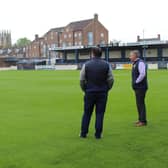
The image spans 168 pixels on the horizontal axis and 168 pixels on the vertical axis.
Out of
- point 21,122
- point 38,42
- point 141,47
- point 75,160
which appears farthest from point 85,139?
point 38,42

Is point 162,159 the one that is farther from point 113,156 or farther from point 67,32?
point 67,32

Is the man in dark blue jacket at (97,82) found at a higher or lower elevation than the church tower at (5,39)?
lower

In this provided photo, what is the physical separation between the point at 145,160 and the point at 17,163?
209 centimetres

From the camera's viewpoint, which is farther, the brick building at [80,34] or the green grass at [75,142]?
the brick building at [80,34]

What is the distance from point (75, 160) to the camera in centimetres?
637

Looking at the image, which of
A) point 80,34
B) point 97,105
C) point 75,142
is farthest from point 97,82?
point 80,34

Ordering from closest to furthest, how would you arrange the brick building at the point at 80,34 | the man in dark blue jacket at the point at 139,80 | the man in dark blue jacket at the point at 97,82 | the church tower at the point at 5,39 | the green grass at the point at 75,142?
1. the green grass at the point at 75,142
2. the man in dark blue jacket at the point at 97,82
3. the man in dark blue jacket at the point at 139,80
4. the brick building at the point at 80,34
5. the church tower at the point at 5,39

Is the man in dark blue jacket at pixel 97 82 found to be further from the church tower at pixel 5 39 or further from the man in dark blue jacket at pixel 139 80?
the church tower at pixel 5 39

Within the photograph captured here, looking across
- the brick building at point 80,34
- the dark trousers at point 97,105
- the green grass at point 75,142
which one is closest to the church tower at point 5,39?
the brick building at point 80,34

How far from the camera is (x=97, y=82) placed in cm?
800

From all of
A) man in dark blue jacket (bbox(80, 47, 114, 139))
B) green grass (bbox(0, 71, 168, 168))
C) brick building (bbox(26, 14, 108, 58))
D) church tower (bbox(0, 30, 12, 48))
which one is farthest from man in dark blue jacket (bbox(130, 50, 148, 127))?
church tower (bbox(0, 30, 12, 48))

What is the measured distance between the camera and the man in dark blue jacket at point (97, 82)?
7.95 meters

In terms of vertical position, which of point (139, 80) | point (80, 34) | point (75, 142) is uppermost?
point (80, 34)

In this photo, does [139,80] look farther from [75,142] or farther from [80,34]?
[80,34]
